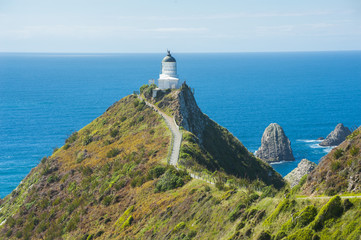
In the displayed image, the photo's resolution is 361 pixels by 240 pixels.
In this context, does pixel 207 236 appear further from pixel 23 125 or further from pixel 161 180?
pixel 23 125

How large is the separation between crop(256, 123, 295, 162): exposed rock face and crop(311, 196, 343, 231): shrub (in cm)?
8437

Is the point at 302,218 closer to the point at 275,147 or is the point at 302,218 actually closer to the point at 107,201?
the point at 107,201

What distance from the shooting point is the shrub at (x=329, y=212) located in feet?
61.3

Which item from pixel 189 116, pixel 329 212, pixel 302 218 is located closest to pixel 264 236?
pixel 302 218

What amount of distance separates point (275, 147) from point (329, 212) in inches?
3396

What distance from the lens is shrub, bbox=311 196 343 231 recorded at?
1867 cm

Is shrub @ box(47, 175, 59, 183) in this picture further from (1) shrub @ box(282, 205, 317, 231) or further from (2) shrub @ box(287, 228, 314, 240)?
(2) shrub @ box(287, 228, 314, 240)

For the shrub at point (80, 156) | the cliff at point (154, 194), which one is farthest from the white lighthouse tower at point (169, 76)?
the shrub at point (80, 156)

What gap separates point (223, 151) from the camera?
190 ft

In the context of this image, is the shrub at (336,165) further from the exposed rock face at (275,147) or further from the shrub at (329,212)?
the exposed rock face at (275,147)

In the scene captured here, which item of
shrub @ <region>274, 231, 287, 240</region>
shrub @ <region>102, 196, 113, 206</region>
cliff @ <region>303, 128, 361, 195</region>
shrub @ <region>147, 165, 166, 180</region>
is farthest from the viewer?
shrub @ <region>102, 196, 113, 206</region>

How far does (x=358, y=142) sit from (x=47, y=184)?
40945 mm

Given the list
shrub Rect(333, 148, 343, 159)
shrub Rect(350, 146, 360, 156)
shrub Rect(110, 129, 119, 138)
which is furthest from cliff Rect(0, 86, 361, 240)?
shrub Rect(350, 146, 360, 156)

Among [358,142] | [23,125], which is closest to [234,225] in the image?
[358,142]
